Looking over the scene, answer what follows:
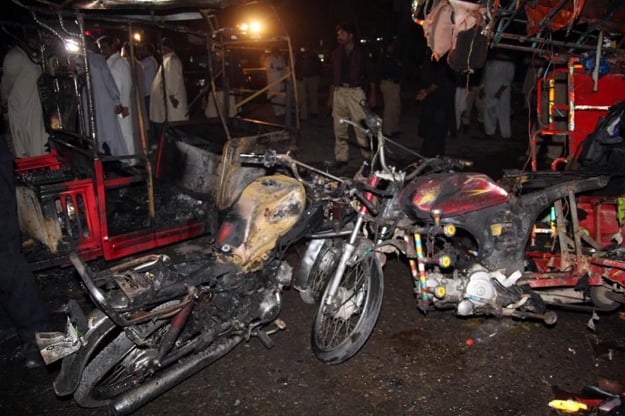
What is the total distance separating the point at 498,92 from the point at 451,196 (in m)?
8.20

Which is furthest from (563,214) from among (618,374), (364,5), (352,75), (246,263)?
(364,5)

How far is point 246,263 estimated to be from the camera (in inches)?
123

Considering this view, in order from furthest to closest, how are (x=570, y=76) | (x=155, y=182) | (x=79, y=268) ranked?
(x=155, y=182) < (x=570, y=76) < (x=79, y=268)

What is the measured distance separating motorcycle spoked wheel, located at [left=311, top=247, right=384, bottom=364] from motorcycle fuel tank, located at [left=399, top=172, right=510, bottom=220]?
496mm

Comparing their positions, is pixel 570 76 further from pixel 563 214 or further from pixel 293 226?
pixel 293 226

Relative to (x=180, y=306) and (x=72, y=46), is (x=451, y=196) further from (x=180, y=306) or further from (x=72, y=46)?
(x=72, y=46)

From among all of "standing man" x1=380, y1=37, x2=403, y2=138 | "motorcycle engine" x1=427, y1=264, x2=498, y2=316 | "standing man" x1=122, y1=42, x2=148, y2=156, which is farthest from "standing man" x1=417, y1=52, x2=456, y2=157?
"motorcycle engine" x1=427, y1=264, x2=498, y2=316

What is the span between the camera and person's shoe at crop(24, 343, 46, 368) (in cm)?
342

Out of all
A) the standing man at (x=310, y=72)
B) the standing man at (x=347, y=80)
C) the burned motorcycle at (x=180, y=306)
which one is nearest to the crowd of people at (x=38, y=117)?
the burned motorcycle at (x=180, y=306)

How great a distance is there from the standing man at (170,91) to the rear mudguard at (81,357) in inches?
227

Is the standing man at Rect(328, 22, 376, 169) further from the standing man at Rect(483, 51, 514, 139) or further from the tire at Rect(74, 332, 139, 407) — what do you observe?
the tire at Rect(74, 332, 139, 407)

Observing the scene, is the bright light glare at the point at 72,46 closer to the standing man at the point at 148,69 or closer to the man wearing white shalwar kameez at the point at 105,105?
the man wearing white shalwar kameez at the point at 105,105

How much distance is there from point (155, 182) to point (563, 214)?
5075 millimetres

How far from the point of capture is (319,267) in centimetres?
359
